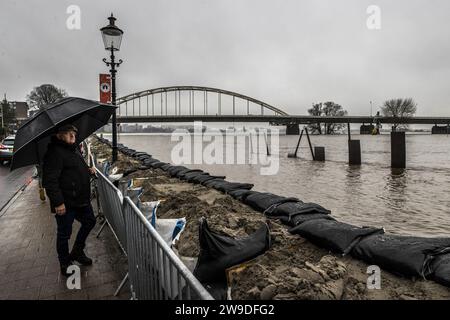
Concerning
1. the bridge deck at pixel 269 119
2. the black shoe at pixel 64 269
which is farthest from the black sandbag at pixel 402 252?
the bridge deck at pixel 269 119

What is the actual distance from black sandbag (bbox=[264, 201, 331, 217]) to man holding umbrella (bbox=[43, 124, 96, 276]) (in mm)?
2684

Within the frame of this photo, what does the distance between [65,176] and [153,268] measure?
6.31 ft

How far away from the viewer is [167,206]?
205 inches

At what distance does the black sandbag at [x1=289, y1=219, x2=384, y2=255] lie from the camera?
127 inches

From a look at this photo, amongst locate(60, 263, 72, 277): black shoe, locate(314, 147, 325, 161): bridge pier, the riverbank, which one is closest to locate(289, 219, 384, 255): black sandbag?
the riverbank

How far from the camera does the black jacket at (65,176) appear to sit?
3.35 m

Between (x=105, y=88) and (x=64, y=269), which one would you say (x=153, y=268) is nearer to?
(x=64, y=269)

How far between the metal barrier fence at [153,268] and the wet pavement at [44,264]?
2.16 feet

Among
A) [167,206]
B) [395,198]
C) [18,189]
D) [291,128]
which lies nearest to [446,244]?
[167,206]

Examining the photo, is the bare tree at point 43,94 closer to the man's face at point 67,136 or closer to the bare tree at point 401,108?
the man's face at point 67,136

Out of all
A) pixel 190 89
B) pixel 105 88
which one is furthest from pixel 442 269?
pixel 190 89

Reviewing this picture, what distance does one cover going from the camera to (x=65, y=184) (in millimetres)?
3545
